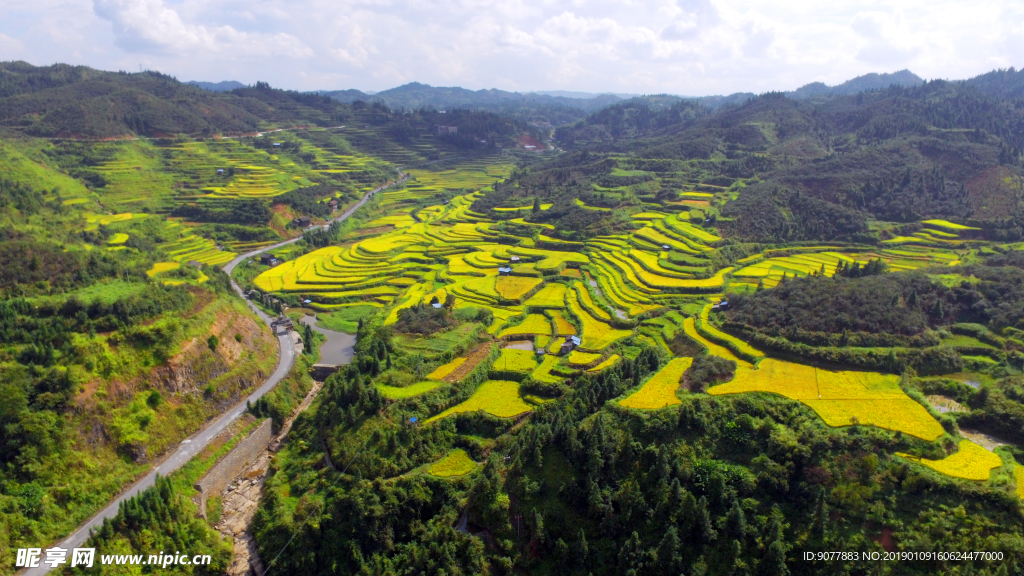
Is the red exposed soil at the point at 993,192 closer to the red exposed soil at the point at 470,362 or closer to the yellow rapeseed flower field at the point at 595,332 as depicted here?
the yellow rapeseed flower field at the point at 595,332

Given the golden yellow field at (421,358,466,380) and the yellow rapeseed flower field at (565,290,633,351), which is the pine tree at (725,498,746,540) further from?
the golden yellow field at (421,358,466,380)

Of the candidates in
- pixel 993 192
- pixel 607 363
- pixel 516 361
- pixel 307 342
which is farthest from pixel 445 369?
pixel 993 192

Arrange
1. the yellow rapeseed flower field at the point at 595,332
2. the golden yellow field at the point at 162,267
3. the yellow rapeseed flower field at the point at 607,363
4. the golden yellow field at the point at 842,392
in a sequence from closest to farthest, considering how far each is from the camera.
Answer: the golden yellow field at the point at 842,392 < the yellow rapeseed flower field at the point at 607,363 < the yellow rapeseed flower field at the point at 595,332 < the golden yellow field at the point at 162,267

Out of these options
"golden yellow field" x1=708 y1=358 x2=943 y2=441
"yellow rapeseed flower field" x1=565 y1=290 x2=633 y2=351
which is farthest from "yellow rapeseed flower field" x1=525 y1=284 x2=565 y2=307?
"golden yellow field" x1=708 y1=358 x2=943 y2=441

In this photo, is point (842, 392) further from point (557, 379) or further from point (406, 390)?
point (406, 390)

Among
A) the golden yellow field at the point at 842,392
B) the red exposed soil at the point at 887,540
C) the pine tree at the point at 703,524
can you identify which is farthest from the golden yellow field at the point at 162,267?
the red exposed soil at the point at 887,540
